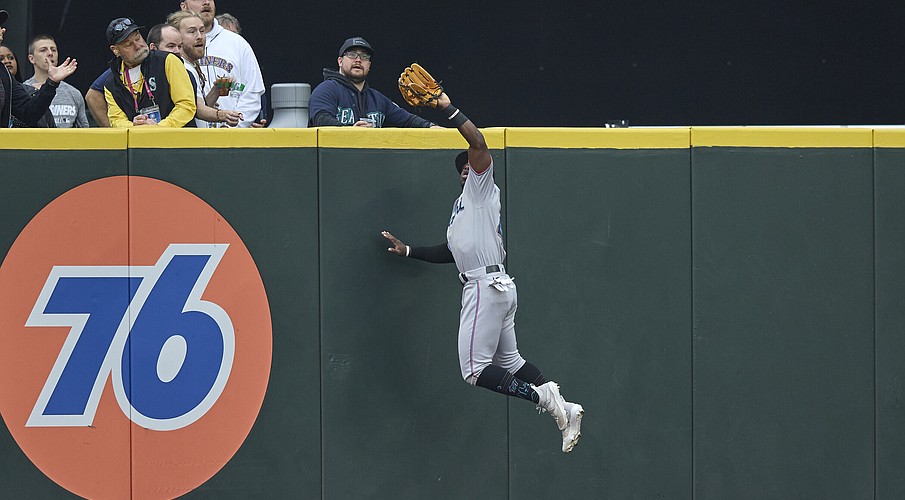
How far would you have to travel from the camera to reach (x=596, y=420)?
6.84 m

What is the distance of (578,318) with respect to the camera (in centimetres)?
682

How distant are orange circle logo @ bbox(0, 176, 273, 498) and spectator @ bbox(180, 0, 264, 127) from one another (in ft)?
5.55

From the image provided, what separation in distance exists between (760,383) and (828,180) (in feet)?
3.77

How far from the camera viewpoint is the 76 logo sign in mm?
6613

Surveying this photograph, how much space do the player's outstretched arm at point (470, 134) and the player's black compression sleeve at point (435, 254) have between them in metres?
0.57

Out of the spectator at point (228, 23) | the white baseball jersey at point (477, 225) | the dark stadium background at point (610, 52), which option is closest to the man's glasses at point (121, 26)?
the spectator at point (228, 23)

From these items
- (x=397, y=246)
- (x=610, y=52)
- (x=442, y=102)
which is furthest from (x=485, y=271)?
(x=610, y=52)

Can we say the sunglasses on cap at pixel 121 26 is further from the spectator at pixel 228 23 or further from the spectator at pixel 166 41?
the spectator at pixel 228 23

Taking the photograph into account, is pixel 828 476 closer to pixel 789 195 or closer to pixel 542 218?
pixel 789 195

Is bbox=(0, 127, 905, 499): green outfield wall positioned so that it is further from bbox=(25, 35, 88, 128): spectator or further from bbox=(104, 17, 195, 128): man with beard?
bbox=(25, 35, 88, 128): spectator

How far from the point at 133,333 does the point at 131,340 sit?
38 mm

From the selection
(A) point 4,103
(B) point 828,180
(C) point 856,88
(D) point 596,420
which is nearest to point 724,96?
(C) point 856,88

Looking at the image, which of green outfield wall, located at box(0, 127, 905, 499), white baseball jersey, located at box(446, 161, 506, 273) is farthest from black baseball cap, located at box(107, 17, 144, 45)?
white baseball jersey, located at box(446, 161, 506, 273)

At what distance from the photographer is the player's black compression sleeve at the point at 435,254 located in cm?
649
